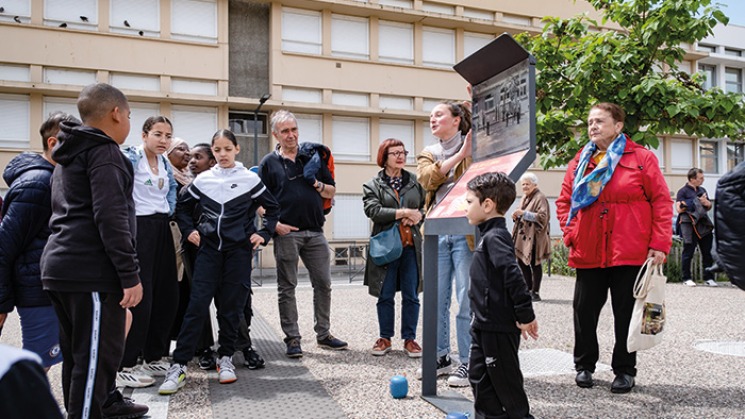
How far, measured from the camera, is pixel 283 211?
5.39 m

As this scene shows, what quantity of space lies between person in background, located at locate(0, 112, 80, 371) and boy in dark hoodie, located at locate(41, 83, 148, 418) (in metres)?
0.57

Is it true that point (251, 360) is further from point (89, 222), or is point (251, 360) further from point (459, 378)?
point (89, 222)

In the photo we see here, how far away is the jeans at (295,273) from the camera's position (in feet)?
17.5

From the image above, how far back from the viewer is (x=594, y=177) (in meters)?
A: 4.23

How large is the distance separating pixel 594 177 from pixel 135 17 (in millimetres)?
22918

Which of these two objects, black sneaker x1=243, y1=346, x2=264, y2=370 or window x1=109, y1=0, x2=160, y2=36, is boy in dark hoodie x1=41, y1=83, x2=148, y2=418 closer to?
black sneaker x1=243, y1=346, x2=264, y2=370

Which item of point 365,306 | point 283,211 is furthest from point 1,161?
point 283,211

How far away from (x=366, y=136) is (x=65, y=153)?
23.3m

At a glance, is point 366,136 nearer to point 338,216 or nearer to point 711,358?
point 338,216

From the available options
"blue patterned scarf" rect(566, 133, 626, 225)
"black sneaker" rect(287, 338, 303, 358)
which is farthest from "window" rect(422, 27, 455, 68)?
"blue patterned scarf" rect(566, 133, 626, 225)

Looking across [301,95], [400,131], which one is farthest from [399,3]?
[301,95]

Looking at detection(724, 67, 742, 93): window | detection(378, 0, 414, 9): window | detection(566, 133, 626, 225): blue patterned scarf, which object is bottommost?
detection(566, 133, 626, 225): blue patterned scarf

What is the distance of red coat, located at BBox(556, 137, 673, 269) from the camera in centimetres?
407

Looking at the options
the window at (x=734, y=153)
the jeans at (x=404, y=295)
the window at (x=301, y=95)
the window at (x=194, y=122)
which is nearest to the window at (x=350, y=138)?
the window at (x=301, y=95)
